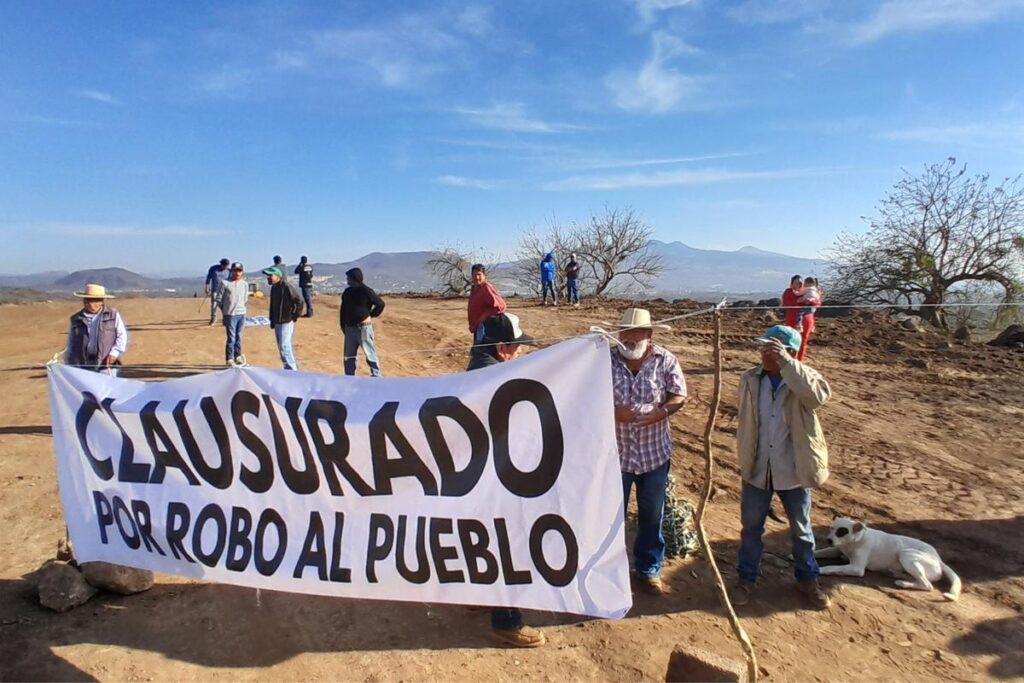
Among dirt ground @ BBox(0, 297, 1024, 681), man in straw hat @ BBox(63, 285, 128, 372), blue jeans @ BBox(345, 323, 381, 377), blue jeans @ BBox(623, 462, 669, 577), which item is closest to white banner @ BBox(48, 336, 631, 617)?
dirt ground @ BBox(0, 297, 1024, 681)

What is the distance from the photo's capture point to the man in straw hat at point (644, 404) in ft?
12.9

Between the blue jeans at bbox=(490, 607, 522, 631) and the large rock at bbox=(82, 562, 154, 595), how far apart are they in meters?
2.49

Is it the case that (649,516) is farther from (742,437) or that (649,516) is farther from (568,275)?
(568,275)

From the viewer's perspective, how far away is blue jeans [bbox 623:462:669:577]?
4098 mm

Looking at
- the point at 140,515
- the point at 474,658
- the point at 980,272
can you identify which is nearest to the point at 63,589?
the point at 140,515

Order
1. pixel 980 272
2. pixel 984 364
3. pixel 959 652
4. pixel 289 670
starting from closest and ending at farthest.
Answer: pixel 289 670
pixel 959 652
pixel 984 364
pixel 980 272

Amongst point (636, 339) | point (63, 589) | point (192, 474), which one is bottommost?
point (63, 589)

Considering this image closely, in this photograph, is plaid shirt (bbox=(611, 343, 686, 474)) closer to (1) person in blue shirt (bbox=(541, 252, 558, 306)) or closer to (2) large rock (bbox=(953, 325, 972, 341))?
(2) large rock (bbox=(953, 325, 972, 341))

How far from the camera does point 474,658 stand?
11.9 feet

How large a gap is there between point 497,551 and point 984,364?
46.4 ft

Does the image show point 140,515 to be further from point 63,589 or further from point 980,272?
point 980,272

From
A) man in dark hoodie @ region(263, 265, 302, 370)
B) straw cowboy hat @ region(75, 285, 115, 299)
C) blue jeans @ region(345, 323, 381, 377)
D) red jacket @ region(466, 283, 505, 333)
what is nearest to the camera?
straw cowboy hat @ region(75, 285, 115, 299)

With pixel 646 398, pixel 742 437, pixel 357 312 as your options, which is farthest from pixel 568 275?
pixel 646 398

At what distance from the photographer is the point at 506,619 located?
12.2 ft
